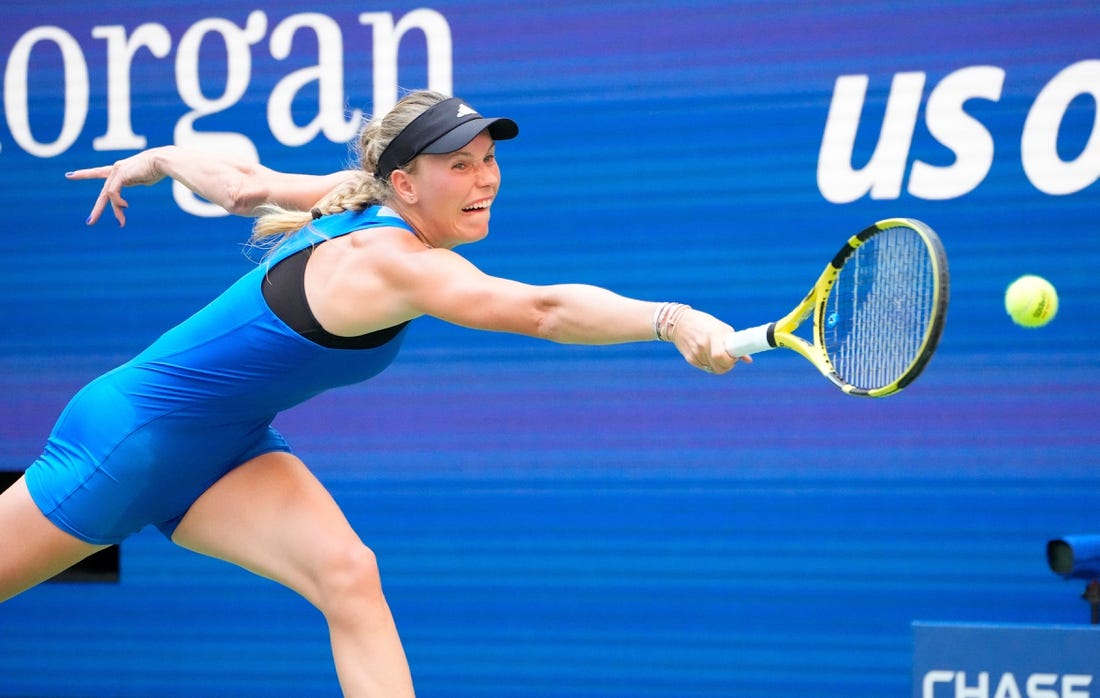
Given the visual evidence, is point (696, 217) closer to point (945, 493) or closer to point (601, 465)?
point (601, 465)

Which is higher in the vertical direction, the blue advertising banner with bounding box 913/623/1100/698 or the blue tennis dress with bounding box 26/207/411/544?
the blue tennis dress with bounding box 26/207/411/544

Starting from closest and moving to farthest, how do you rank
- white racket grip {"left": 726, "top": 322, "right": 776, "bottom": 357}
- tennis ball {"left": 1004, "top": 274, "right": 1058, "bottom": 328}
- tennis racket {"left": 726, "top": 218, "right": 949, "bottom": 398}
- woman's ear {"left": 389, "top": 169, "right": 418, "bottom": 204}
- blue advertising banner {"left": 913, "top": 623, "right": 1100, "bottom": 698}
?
white racket grip {"left": 726, "top": 322, "right": 776, "bottom": 357} → tennis racket {"left": 726, "top": 218, "right": 949, "bottom": 398} → tennis ball {"left": 1004, "top": 274, "right": 1058, "bottom": 328} → woman's ear {"left": 389, "top": 169, "right": 418, "bottom": 204} → blue advertising banner {"left": 913, "top": 623, "right": 1100, "bottom": 698}

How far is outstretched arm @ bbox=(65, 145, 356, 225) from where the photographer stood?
3795mm

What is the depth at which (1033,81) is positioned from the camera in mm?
4684

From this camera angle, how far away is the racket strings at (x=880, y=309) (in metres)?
3.02

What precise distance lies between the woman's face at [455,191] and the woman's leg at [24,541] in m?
1.04

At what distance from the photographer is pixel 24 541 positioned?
3.40 meters

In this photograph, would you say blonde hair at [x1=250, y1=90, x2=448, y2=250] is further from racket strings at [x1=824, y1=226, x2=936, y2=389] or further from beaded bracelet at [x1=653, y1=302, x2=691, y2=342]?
racket strings at [x1=824, y1=226, x2=936, y2=389]

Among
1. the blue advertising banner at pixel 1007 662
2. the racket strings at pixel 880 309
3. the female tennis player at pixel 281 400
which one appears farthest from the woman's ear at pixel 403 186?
the blue advertising banner at pixel 1007 662

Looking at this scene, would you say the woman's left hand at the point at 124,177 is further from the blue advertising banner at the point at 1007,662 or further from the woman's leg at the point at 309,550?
the blue advertising banner at the point at 1007,662

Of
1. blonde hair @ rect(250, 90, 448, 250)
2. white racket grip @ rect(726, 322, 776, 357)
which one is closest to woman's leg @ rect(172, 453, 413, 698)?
blonde hair @ rect(250, 90, 448, 250)

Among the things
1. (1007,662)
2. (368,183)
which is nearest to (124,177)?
(368,183)

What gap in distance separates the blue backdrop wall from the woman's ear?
1761mm

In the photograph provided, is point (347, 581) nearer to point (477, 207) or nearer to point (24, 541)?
point (24, 541)
